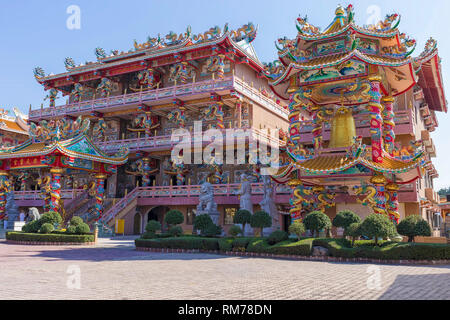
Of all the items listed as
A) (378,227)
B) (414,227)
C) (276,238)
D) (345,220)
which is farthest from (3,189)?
(414,227)

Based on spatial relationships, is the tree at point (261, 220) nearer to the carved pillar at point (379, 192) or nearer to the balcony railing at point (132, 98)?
the carved pillar at point (379, 192)

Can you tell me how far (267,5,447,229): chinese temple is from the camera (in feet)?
49.1

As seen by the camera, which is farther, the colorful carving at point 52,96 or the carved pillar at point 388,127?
the colorful carving at point 52,96

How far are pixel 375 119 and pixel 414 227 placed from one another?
4638mm

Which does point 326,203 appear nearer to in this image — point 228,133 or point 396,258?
point 396,258

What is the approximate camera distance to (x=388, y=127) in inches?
674

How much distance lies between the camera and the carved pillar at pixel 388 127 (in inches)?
655

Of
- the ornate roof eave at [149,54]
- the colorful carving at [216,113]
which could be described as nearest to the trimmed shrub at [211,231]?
the colorful carving at [216,113]

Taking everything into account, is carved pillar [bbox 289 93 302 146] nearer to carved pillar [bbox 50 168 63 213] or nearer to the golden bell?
the golden bell

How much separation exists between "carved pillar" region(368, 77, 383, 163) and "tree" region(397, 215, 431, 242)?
269 cm

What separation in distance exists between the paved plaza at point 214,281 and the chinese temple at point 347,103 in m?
4.79

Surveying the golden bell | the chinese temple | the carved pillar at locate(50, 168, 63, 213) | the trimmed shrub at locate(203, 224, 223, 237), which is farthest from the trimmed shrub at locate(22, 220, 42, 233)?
the golden bell

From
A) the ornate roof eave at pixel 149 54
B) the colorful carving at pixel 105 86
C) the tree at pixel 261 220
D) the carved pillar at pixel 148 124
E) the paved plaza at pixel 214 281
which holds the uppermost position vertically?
the ornate roof eave at pixel 149 54
